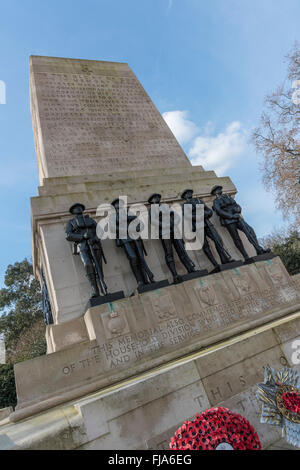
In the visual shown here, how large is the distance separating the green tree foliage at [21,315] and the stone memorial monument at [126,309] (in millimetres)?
13325

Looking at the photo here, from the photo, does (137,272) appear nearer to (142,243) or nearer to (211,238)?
(142,243)

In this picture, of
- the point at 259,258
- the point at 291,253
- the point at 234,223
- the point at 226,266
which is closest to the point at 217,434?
the point at 226,266

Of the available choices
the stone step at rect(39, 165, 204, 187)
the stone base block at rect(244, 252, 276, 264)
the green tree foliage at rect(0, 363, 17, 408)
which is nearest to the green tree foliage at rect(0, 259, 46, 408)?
the green tree foliage at rect(0, 363, 17, 408)

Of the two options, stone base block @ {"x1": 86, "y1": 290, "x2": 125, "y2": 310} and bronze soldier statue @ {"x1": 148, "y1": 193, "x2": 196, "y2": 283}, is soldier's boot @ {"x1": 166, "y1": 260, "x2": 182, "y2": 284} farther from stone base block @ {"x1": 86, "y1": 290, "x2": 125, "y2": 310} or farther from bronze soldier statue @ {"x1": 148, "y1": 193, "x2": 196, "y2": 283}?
stone base block @ {"x1": 86, "y1": 290, "x2": 125, "y2": 310}

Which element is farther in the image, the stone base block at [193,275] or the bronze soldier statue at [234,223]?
the bronze soldier statue at [234,223]

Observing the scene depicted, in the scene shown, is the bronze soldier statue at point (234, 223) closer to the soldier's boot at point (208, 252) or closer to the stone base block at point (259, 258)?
the stone base block at point (259, 258)

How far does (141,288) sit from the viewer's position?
6.12 metres

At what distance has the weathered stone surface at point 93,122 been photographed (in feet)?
31.9

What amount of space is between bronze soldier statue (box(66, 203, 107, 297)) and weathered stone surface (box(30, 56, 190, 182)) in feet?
11.1

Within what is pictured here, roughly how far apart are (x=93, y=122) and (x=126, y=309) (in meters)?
8.38

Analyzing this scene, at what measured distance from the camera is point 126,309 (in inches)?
221

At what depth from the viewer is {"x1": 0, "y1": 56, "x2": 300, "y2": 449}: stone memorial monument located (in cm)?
342

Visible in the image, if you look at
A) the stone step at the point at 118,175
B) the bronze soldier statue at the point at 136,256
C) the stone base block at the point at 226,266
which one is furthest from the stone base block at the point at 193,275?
the stone step at the point at 118,175

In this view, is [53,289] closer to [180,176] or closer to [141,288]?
[141,288]
